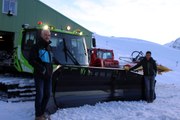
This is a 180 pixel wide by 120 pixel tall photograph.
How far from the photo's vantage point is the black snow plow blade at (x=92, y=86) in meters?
7.28

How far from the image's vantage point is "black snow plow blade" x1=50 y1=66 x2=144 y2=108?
23.9 ft

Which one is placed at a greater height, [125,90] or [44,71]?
[44,71]

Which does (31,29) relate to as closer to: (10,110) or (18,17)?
(10,110)

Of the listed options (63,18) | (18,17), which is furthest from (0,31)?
(63,18)

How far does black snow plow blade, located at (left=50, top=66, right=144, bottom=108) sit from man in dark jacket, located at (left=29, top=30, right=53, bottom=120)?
856mm

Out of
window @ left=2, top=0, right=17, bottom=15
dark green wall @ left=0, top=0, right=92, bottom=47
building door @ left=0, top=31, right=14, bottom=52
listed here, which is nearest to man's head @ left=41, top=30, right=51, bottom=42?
building door @ left=0, top=31, right=14, bottom=52

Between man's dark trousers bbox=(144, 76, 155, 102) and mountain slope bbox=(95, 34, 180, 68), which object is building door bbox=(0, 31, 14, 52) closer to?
man's dark trousers bbox=(144, 76, 155, 102)

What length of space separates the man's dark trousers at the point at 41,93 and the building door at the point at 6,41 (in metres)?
8.05

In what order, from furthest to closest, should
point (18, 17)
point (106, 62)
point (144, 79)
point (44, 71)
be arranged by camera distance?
point (18, 17)
point (106, 62)
point (144, 79)
point (44, 71)

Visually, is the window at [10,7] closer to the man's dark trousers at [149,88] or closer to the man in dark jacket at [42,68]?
the man's dark trousers at [149,88]

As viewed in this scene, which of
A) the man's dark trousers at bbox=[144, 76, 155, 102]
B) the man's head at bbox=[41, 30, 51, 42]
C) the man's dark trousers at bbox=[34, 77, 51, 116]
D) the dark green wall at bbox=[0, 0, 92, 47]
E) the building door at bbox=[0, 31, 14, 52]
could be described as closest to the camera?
the man's head at bbox=[41, 30, 51, 42]

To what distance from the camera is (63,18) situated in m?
20.3

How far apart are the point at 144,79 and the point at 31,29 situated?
3552mm

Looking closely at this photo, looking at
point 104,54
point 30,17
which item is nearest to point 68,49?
point 104,54
